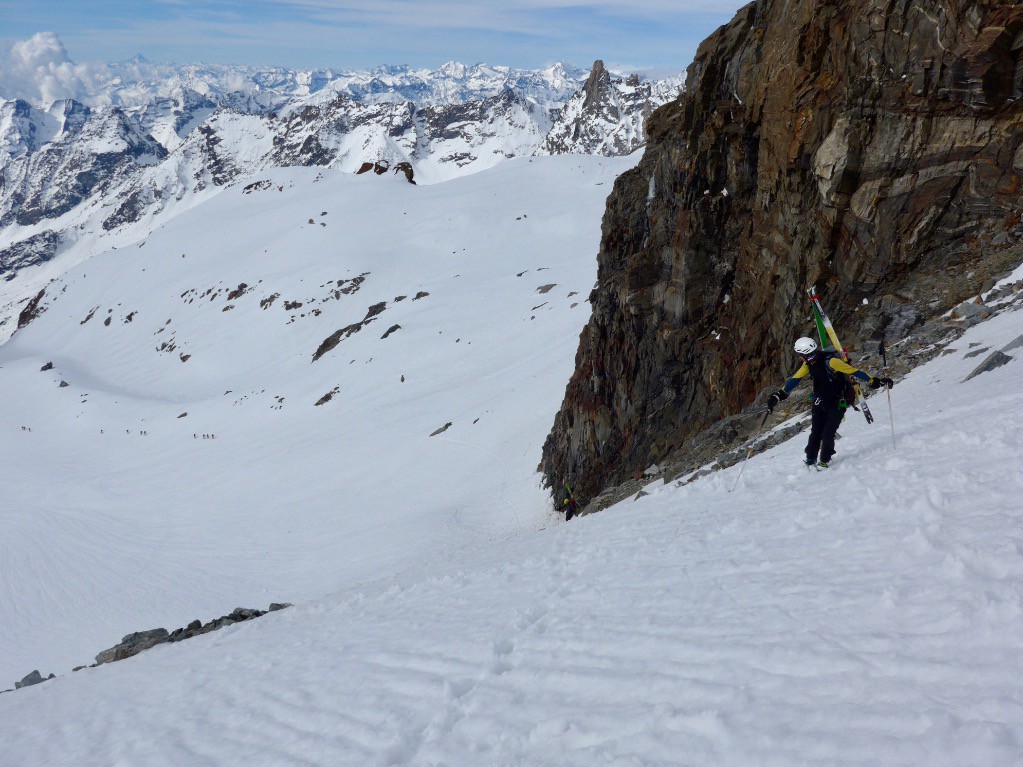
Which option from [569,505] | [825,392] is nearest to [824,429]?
[825,392]

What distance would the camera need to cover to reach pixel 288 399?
149 feet

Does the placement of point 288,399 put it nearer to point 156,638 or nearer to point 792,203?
point 156,638

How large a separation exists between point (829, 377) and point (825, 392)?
224 mm

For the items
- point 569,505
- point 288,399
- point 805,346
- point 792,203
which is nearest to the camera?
point 805,346

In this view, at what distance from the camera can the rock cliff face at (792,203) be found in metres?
12.1

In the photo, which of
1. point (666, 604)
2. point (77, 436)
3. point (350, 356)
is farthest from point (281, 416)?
point (666, 604)

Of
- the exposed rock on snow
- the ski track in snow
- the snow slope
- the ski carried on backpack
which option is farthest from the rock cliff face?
the exposed rock on snow

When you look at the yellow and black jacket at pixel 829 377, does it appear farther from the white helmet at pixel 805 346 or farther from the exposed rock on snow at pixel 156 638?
the exposed rock on snow at pixel 156 638

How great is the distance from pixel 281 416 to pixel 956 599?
4380 cm

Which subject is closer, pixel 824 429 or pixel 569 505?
pixel 824 429

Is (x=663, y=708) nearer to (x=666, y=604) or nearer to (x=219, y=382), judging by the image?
(x=666, y=604)

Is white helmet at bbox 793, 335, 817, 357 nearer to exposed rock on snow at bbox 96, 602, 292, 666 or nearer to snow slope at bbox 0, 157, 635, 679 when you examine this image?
exposed rock on snow at bbox 96, 602, 292, 666

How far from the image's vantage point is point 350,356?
4888cm

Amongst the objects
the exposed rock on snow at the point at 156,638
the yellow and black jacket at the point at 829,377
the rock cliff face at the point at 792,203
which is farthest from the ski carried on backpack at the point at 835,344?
the exposed rock on snow at the point at 156,638
